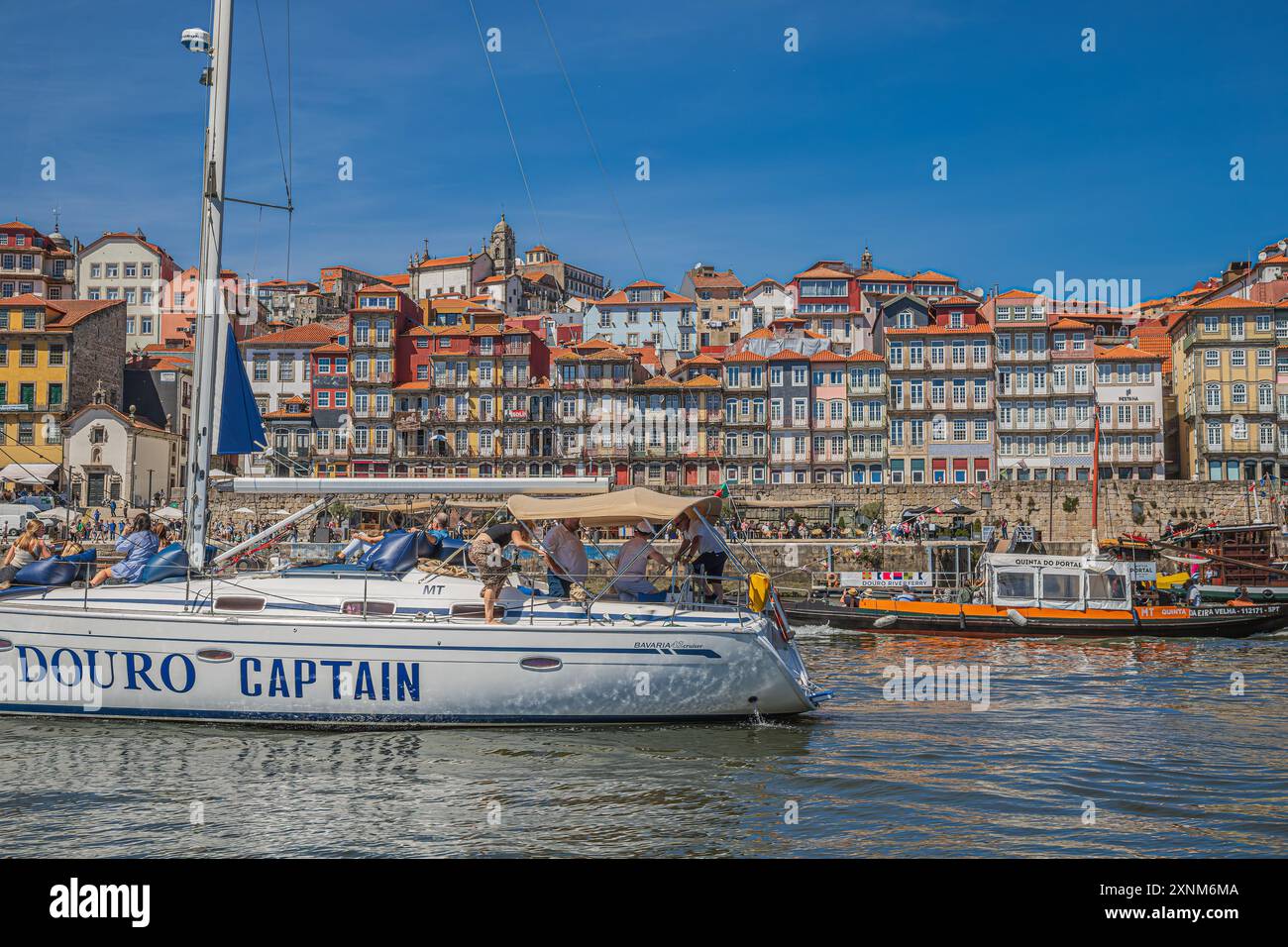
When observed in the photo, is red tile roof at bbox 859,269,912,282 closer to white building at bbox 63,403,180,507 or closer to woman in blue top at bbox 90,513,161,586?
white building at bbox 63,403,180,507

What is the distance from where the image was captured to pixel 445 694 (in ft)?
38.2

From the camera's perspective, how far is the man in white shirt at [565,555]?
12.7 meters

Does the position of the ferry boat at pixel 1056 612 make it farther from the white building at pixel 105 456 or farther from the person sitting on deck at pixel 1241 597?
the white building at pixel 105 456

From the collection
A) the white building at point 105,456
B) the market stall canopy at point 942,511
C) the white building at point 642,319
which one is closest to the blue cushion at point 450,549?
the market stall canopy at point 942,511

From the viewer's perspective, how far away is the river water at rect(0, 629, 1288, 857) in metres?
8.48

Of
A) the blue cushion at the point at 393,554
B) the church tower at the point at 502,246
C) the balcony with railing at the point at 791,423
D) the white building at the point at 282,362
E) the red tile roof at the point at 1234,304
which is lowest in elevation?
the blue cushion at the point at 393,554

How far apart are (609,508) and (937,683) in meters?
7.70

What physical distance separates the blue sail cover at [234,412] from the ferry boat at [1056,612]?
54.0 feet

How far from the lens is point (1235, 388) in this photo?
204 feet

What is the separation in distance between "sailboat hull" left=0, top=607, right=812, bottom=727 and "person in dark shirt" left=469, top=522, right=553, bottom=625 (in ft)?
1.15
